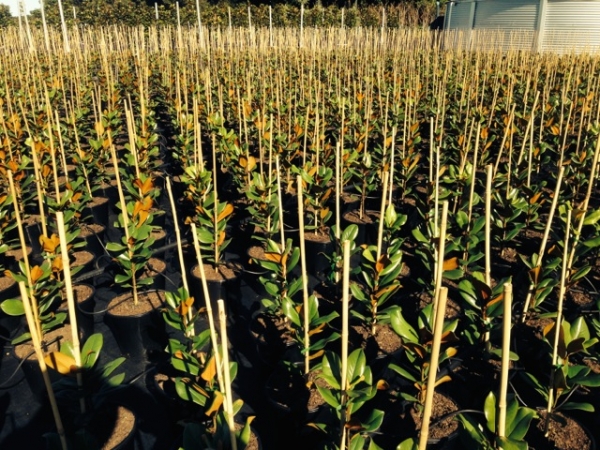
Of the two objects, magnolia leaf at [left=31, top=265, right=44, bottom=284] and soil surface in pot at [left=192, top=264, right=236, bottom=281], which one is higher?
magnolia leaf at [left=31, top=265, right=44, bottom=284]

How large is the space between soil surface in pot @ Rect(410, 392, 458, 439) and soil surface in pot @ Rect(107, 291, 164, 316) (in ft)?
5.42

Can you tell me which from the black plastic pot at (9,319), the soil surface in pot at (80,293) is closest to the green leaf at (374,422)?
the soil surface in pot at (80,293)

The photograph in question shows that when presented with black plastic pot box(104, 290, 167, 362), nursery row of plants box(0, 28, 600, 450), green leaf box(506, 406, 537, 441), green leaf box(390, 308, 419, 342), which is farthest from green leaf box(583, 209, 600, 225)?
black plastic pot box(104, 290, 167, 362)

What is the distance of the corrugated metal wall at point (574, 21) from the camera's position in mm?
19766

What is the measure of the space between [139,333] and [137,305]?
0.58 feet

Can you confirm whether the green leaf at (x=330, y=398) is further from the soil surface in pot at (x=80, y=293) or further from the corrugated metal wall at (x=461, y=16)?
the corrugated metal wall at (x=461, y=16)

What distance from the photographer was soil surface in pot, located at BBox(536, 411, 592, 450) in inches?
71.3

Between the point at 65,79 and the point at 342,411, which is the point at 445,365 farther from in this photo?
the point at 65,79

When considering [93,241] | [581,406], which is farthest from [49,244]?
[581,406]

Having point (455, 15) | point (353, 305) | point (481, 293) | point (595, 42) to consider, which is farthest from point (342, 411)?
point (455, 15)

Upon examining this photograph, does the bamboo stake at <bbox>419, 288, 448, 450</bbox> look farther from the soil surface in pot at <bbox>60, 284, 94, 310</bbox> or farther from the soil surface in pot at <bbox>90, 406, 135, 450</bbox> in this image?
the soil surface in pot at <bbox>60, 284, 94, 310</bbox>

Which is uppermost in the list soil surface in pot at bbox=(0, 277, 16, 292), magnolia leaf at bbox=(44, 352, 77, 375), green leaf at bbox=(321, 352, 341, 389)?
magnolia leaf at bbox=(44, 352, 77, 375)

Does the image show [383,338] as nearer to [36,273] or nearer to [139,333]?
[139,333]

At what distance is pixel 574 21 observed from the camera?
1991 centimetres
